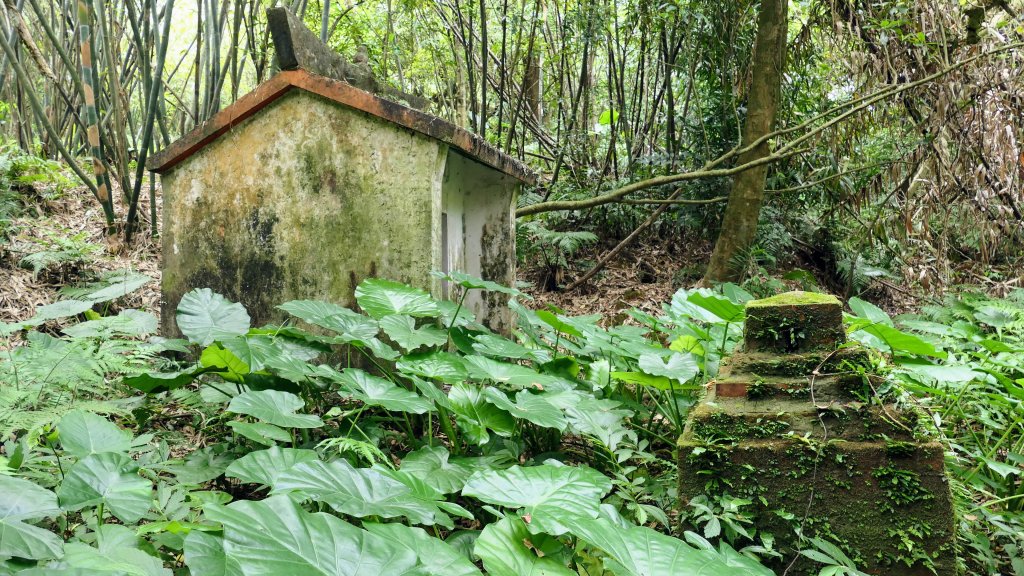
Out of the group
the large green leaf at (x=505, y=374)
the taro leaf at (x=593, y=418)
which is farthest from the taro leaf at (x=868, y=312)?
the large green leaf at (x=505, y=374)

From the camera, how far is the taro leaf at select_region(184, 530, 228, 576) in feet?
3.86

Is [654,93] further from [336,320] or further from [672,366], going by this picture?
[336,320]

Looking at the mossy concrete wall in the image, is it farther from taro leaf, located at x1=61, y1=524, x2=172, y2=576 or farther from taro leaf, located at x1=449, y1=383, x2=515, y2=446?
taro leaf, located at x1=61, y1=524, x2=172, y2=576

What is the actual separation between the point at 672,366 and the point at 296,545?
5.07 ft

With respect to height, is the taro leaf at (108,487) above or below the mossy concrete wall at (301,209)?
below

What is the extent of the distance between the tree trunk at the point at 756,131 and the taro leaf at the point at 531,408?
13.3ft

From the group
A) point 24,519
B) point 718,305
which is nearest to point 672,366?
point 718,305

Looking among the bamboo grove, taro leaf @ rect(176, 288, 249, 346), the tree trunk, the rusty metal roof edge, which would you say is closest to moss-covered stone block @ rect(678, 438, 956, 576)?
taro leaf @ rect(176, 288, 249, 346)

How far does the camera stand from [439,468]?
1972 mm

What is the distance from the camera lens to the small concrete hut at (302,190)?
10.0ft

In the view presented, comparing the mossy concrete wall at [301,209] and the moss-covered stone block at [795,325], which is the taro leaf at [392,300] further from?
the moss-covered stone block at [795,325]

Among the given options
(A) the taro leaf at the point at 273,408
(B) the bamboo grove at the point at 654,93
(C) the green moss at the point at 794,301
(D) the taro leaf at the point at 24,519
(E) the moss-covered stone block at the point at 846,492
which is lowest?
(E) the moss-covered stone block at the point at 846,492

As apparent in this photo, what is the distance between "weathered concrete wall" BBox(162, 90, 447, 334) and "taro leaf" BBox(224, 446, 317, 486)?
1416 mm

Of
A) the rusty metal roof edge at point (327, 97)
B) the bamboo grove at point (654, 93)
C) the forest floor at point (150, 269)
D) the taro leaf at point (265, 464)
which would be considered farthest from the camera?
the bamboo grove at point (654, 93)
